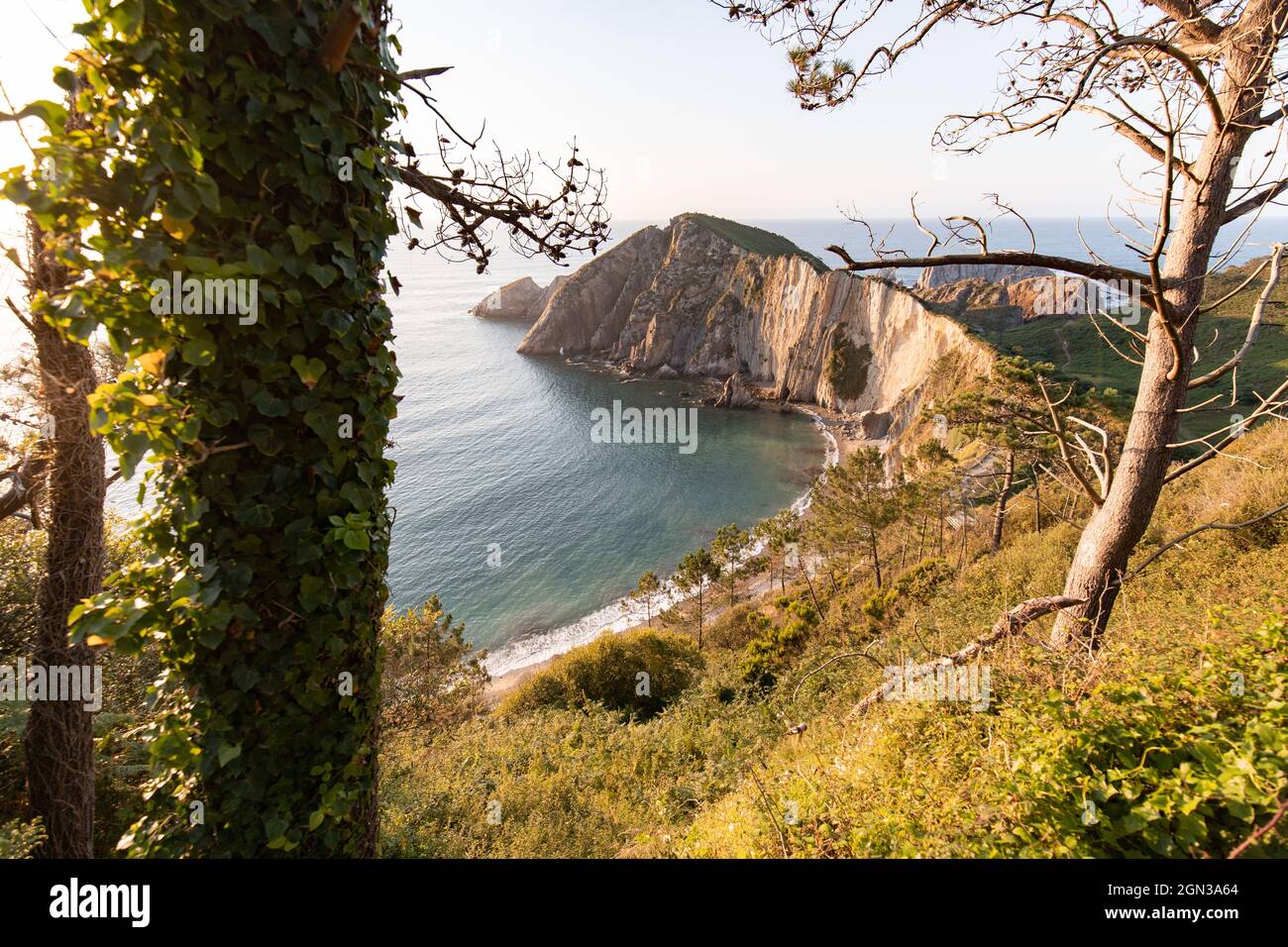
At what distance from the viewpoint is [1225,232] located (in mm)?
3414

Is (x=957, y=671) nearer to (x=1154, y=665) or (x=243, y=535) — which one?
(x=1154, y=665)

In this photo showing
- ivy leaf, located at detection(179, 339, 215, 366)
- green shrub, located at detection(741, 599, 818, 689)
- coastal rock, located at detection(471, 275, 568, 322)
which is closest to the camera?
ivy leaf, located at detection(179, 339, 215, 366)

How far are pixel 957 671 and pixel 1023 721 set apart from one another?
1.21m

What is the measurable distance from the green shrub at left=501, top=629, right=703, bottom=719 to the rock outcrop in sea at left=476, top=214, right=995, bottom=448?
32766 millimetres

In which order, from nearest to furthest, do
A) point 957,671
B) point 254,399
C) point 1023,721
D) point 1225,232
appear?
point 254,399
point 1023,721
point 1225,232
point 957,671

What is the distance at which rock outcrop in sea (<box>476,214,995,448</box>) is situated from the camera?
4878 cm

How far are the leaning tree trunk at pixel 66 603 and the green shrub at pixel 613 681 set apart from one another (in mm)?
14307

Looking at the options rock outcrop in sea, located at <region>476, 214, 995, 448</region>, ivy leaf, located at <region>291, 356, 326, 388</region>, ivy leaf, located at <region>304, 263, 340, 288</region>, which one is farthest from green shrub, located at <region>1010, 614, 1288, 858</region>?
rock outcrop in sea, located at <region>476, 214, 995, 448</region>

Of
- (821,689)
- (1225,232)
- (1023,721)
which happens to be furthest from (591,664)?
(1225,232)

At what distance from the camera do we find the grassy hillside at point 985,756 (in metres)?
2.45

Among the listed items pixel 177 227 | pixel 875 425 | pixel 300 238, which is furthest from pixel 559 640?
pixel 875 425

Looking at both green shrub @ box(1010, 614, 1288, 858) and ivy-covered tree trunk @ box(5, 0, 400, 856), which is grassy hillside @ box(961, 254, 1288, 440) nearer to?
green shrub @ box(1010, 614, 1288, 858)

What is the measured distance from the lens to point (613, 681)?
18516 mm

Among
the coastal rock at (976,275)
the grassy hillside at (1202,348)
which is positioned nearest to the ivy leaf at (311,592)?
the grassy hillside at (1202,348)
